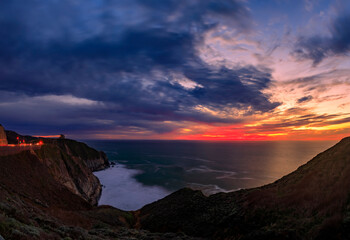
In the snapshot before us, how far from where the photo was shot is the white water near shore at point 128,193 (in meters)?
51.8

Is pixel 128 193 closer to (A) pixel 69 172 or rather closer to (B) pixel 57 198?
(A) pixel 69 172

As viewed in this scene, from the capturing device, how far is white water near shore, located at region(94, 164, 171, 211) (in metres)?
51.8

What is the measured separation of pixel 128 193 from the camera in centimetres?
6097

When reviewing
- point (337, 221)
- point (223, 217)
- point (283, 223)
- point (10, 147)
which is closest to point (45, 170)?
point (10, 147)

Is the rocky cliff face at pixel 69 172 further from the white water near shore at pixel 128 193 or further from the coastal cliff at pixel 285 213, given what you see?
the coastal cliff at pixel 285 213

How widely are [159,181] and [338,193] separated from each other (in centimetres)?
7013

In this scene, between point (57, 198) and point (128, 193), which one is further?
point (128, 193)

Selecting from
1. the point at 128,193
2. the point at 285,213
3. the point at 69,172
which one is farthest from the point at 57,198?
the point at 285,213

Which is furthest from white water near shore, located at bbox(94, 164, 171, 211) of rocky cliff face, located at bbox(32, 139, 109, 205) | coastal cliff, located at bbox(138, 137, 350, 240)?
coastal cliff, located at bbox(138, 137, 350, 240)

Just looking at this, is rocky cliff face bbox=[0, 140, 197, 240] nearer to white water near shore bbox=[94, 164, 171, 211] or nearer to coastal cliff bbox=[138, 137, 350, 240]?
coastal cliff bbox=[138, 137, 350, 240]

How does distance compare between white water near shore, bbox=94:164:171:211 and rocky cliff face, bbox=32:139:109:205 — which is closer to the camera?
rocky cliff face, bbox=32:139:109:205

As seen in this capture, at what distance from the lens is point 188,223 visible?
80.3 feet

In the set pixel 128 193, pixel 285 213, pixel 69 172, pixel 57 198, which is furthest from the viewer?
pixel 128 193

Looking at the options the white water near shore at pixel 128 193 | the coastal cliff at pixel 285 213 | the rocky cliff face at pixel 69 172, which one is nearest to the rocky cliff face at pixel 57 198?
the rocky cliff face at pixel 69 172
